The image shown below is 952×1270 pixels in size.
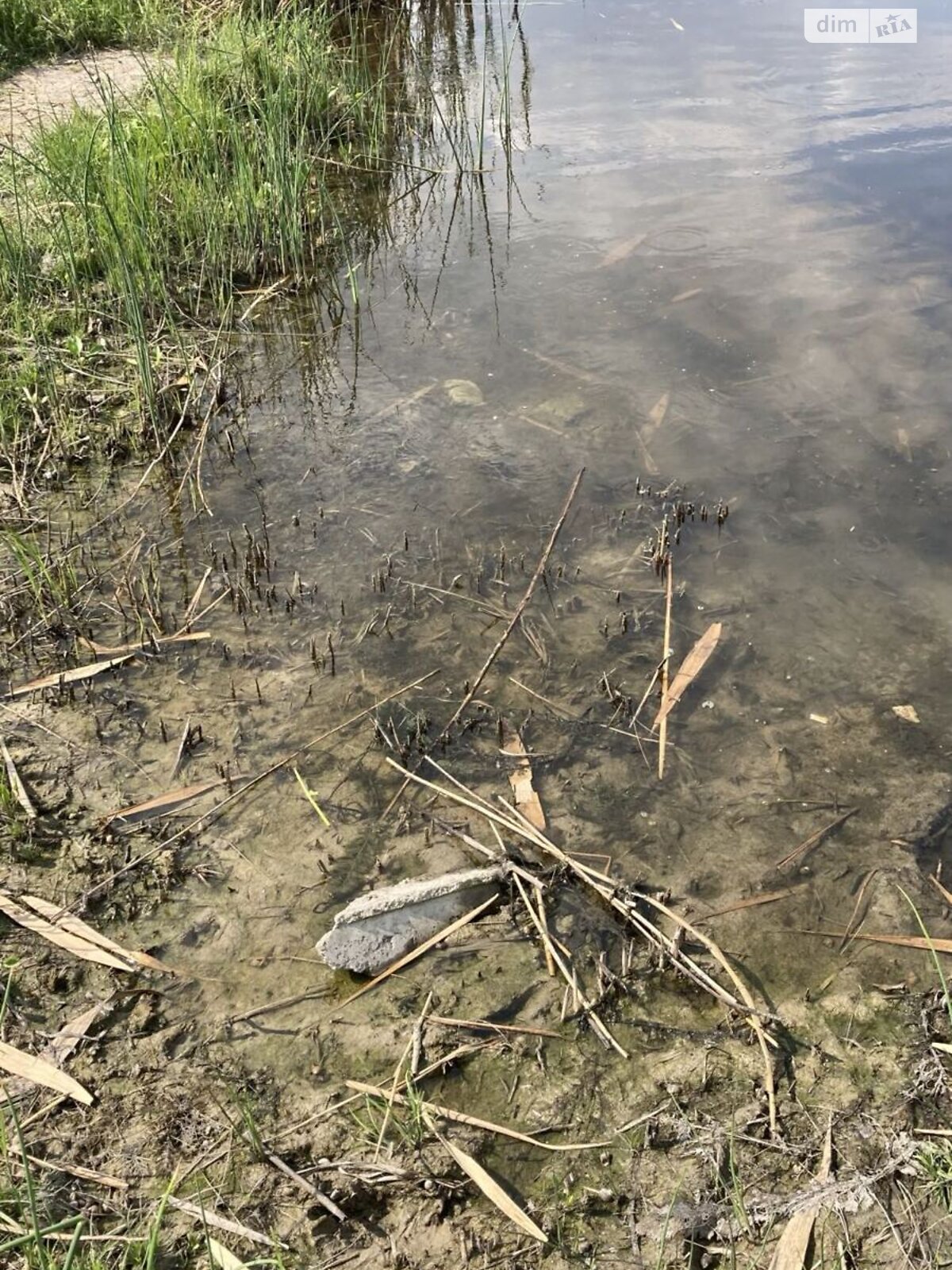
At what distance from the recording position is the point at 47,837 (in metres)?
3.02

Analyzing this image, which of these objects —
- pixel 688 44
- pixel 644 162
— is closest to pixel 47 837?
pixel 644 162

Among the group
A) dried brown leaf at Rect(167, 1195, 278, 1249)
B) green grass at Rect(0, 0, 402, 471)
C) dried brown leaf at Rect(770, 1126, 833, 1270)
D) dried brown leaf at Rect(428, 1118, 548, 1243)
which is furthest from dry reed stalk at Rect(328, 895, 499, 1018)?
green grass at Rect(0, 0, 402, 471)

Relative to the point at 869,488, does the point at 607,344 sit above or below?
above

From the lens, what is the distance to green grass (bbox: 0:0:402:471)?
485 cm

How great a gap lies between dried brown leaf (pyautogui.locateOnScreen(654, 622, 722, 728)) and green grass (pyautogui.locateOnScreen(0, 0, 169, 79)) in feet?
24.7

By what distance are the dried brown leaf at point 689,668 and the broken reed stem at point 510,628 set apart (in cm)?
60

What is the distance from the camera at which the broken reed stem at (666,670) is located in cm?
332

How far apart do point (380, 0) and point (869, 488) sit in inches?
352

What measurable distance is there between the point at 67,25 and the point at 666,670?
8.58 meters

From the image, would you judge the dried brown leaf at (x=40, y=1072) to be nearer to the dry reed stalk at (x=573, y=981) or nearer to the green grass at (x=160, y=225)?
the dry reed stalk at (x=573, y=981)

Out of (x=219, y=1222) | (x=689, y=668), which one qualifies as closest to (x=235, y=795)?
(x=219, y=1222)

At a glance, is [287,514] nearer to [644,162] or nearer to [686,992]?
[686,992]

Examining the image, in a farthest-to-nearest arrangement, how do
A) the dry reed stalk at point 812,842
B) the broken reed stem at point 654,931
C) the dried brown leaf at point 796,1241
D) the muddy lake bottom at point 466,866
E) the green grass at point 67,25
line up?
the green grass at point 67,25 < the dry reed stalk at point 812,842 < the broken reed stem at point 654,931 < the muddy lake bottom at point 466,866 < the dried brown leaf at point 796,1241

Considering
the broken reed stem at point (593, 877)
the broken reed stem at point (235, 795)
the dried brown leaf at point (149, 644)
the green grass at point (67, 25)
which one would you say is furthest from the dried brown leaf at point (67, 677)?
the green grass at point (67, 25)
